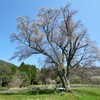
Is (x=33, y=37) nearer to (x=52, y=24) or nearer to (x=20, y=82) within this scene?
(x=52, y=24)

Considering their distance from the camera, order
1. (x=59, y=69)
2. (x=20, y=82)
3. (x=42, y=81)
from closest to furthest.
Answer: (x=59, y=69), (x=20, y=82), (x=42, y=81)

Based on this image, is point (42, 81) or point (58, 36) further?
point (42, 81)

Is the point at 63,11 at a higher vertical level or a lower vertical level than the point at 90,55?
higher

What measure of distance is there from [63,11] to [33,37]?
646cm

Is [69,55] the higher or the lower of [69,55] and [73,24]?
the lower

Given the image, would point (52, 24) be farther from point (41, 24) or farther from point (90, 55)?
point (90, 55)

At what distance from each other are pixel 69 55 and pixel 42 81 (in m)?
43.5

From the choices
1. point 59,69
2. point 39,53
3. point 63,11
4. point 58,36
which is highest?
point 63,11

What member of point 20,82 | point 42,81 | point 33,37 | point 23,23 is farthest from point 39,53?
point 42,81

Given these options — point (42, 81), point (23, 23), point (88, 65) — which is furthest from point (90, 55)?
point (42, 81)

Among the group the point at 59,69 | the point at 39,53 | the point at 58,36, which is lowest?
the point at 59,69

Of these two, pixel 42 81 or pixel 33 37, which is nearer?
pixel 33 37

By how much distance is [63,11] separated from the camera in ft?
127

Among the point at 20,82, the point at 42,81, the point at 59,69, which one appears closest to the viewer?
the point at 59,69
